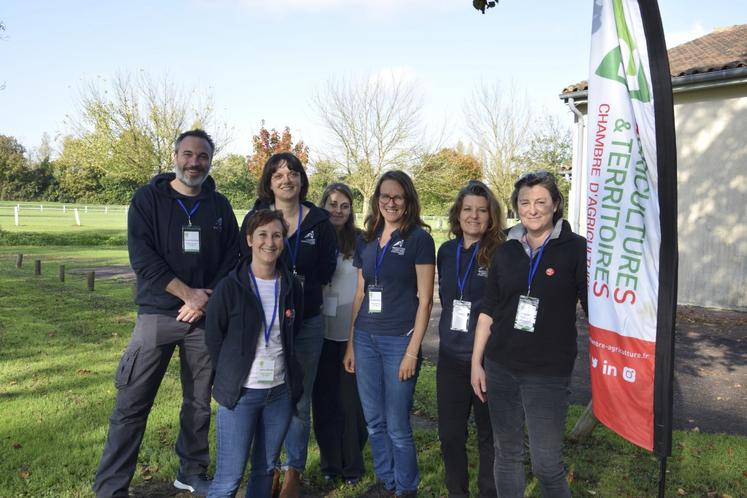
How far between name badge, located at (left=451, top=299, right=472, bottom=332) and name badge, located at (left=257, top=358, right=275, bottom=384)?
3.42 feet

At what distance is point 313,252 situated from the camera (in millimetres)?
3875

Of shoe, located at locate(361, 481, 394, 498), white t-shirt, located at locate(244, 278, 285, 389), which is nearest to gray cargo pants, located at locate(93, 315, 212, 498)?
white t-shirt, located at locate(244, 278, 285, 389)

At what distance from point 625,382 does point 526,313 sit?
540mm

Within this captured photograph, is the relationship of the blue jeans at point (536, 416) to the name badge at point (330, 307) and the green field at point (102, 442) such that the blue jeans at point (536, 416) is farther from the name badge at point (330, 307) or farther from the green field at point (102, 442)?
the name badge at point (330, 307)

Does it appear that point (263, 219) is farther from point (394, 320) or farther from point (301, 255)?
point (394, 320)

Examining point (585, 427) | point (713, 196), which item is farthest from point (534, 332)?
point (713, 196)

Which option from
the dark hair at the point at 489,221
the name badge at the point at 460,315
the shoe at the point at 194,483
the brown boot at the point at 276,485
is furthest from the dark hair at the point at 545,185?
the shoe at the point at 194,483

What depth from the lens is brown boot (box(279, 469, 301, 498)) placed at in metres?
3.82

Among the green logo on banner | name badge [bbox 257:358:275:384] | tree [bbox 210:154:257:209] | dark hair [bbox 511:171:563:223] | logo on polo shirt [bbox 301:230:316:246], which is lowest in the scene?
name badge [bbox 257:358:275:384]

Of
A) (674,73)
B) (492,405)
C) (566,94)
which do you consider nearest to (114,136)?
(566,94)

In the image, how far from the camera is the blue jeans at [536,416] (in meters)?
2.92

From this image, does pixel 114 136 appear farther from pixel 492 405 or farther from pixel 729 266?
pixel 492 405

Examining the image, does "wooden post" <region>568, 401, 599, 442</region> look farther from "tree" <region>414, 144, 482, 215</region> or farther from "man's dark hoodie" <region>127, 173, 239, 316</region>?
"tree" <region>414, 144, 482, 215</region>

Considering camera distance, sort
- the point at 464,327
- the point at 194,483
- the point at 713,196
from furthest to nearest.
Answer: the point at 713,196 < the point at 194,483 < the point at 464,327
